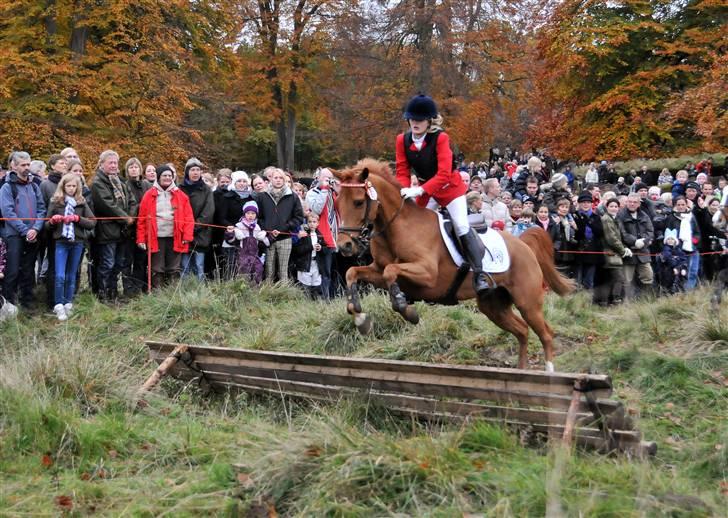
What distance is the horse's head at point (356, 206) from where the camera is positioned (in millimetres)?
7762

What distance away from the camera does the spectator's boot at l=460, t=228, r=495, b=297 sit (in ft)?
28.4

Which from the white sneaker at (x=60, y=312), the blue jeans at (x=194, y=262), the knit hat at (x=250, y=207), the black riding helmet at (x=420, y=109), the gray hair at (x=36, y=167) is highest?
the black riding helmet at (x=420, y=109)

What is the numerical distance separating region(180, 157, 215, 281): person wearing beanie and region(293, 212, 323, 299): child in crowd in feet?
4.78

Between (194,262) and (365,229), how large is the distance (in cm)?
556

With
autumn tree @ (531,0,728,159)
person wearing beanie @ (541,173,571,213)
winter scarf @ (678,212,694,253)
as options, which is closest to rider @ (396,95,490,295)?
person wearing beanie @ (541,173,571,213)

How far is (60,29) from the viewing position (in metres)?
23.8

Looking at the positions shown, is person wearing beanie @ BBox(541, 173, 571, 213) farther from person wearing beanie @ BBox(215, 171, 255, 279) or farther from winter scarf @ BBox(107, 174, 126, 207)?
winter scarf @ BBox(107, 174, 126, 207)

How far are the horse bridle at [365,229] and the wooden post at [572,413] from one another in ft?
8.61

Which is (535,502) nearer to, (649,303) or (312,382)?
(312,382)

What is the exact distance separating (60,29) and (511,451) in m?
22.1

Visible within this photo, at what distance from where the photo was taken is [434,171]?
8680 millimetres

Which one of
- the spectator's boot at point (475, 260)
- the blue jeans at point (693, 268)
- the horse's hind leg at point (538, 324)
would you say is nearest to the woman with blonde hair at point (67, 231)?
the spectator's boot at point (475, 260)

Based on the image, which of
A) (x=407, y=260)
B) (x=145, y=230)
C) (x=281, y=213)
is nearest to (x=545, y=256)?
(x=407, y=260)

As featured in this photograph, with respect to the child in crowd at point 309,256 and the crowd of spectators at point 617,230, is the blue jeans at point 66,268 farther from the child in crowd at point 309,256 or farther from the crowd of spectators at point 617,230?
the crowd of spectators at point 617,230
